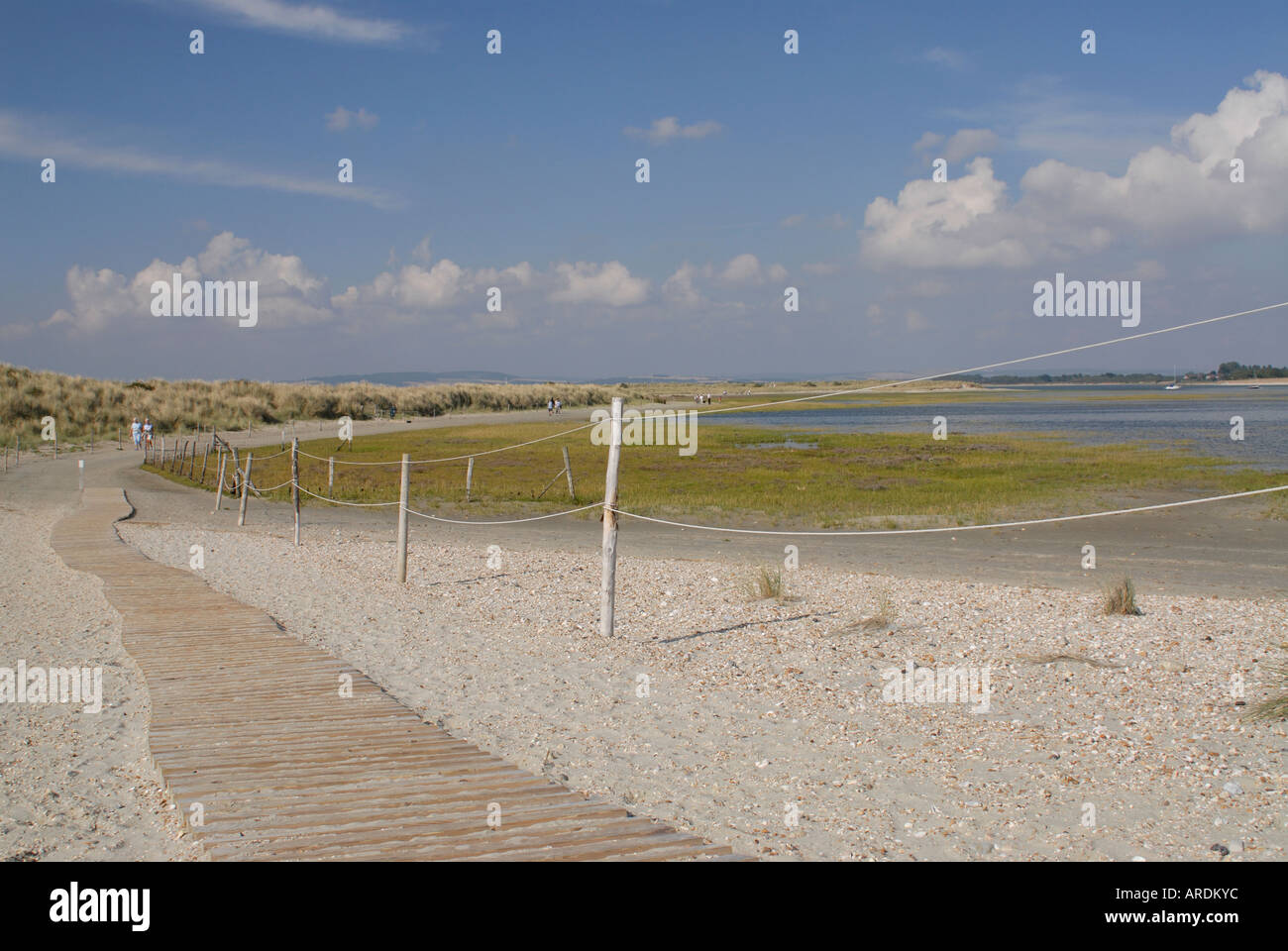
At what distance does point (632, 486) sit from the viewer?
26844 millimetres

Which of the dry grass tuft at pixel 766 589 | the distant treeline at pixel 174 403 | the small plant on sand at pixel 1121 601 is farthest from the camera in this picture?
the distant treeline at pixel 174 403

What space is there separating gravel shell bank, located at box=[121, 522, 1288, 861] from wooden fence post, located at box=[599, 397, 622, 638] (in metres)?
0.29

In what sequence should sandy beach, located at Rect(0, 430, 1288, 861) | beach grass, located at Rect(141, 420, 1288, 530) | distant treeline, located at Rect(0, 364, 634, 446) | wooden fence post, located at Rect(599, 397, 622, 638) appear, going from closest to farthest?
sandy beach, located at Rect(0, 430, 1288, 861) → wooden fence post, located at Rect(599, 397, 622, 638) → beach grass, located at Rect(141, 420, 1288, 530) → distant treeline, located at Rect(0, 364, 634, 446)

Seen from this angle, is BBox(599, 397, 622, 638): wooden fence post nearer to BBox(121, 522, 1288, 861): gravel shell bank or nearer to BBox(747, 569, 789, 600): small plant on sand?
BBox(121, 522, 1288, 861): gravel shell bank

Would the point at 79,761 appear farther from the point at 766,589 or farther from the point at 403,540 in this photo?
the point at 766,589

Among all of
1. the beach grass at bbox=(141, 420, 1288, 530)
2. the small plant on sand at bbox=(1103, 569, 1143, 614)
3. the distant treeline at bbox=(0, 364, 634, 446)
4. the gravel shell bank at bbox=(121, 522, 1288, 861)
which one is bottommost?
the gravel shell bank at bbox=(121, 522, 1288, 861)

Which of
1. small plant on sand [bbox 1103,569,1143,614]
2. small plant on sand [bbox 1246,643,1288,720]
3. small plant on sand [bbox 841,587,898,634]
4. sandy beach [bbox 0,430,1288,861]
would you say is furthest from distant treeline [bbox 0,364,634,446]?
small plant on sand [bbox 1246,643,1288,720]

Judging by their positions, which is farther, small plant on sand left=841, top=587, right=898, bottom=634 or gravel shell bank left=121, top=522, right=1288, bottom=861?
small plant on sand left=841, top=587, right=898, bottom=634

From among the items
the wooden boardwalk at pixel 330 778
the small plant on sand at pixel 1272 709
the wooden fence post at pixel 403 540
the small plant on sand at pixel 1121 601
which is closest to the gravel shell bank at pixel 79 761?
the wooden boardwalk at pixel 330 778

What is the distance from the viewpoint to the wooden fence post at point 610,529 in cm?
844

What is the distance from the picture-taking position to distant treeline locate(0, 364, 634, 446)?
1864 inches

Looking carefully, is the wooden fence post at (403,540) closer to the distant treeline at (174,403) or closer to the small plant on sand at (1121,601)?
the small plant on sand at (1121,601)

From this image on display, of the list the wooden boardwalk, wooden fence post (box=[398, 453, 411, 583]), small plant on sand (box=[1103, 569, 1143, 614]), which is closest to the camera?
the wooden boardwalk

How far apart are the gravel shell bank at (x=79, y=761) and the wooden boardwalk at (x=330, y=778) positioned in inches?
8.0
